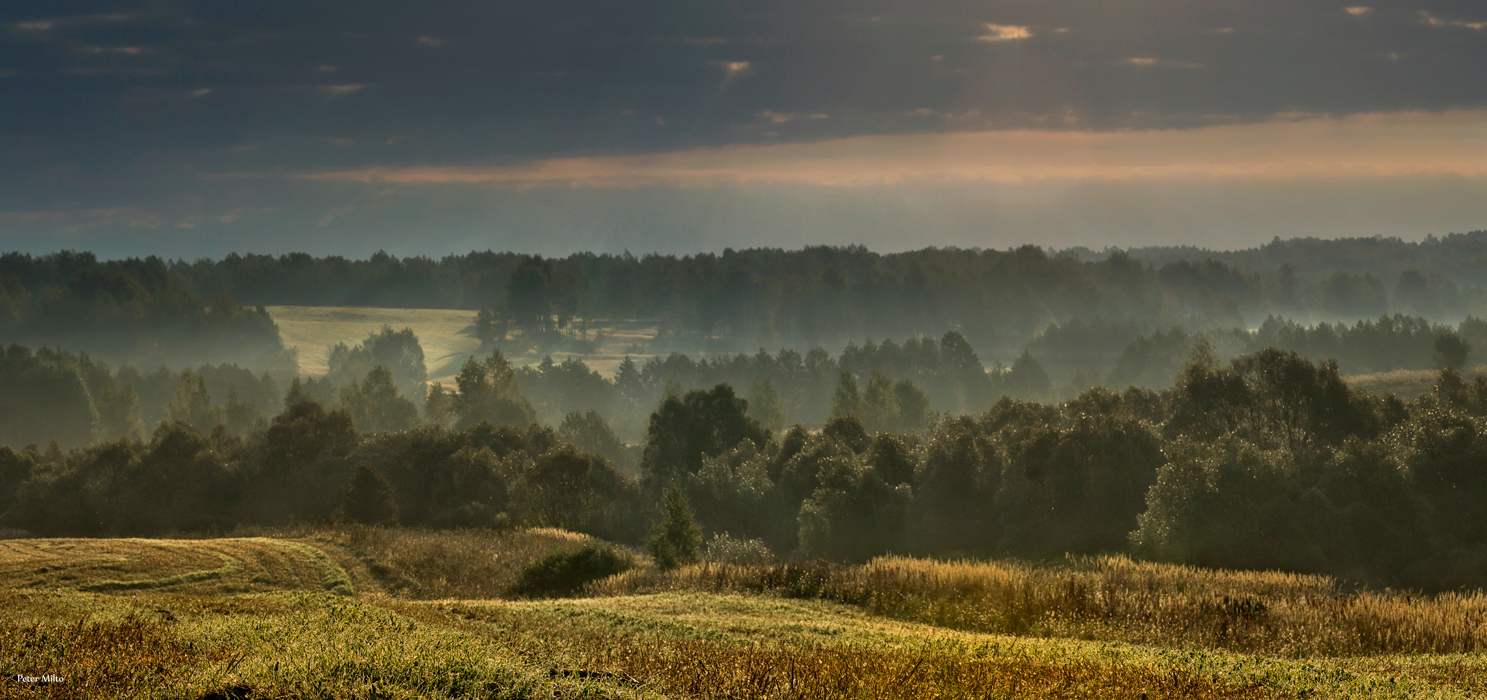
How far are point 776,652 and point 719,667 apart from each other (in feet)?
10.00

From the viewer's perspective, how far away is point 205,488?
8181 centimetres

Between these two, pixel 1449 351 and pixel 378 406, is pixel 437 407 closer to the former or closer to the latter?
pixel 378 406

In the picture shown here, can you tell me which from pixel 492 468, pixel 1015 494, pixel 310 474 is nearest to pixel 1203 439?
pixel 1015 494

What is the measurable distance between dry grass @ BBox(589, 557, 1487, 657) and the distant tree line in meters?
17.6

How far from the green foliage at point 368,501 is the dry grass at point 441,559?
476 inches

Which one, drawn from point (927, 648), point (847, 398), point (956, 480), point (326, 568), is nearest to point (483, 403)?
point (847, 398)

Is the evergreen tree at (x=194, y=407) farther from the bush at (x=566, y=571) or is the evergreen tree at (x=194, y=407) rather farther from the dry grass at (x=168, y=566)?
the bush at (x=566, y=571)


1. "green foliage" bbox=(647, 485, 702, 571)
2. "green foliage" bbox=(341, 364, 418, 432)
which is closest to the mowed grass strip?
"green foliage" bbox=(647, 485, 702, 571)

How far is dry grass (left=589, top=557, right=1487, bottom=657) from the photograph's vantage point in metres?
21.1

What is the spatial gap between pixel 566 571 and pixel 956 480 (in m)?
36.9

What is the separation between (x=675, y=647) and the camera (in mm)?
15734

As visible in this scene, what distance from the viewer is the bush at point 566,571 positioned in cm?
3900

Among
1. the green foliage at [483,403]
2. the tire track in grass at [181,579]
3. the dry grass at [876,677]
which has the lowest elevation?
the green foliage at [483,403]

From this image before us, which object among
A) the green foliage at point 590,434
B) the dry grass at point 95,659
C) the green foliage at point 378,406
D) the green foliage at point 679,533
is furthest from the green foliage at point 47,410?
the dry grass at point 95,659
